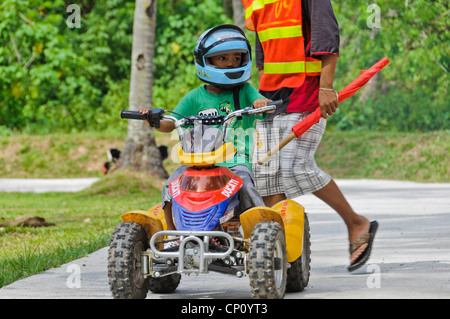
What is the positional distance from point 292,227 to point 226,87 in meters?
0.93

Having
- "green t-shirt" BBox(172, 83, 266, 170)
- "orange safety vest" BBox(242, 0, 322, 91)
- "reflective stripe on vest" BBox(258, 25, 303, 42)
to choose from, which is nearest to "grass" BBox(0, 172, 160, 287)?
"green t-shirt" BBox(172, 83, 266, 170)

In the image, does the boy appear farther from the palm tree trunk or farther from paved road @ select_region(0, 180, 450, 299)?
the palm tree trunk

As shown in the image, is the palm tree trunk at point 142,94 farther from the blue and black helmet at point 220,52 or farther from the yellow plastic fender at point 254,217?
the yellow plastic fender at point 254,217

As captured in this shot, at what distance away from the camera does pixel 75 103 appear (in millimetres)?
27562

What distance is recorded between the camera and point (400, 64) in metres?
22.1

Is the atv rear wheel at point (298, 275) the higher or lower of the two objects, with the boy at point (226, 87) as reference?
lower

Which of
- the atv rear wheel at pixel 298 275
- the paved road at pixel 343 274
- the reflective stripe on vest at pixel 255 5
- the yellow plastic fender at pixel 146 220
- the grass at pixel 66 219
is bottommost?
the grass at pixel 66 219

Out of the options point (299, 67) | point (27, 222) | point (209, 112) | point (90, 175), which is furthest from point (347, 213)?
point (90, 175)

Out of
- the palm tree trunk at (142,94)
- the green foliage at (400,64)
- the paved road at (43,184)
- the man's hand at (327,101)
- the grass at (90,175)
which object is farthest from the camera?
the green foliage at (400,64)

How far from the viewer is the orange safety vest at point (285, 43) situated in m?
6.19

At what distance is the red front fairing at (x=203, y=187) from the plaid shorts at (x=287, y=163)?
0.89m

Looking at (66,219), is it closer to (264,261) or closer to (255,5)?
(255,5)

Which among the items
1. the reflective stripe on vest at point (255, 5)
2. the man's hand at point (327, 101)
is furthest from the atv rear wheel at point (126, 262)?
the reflective stripe on vest at point (255, 5)

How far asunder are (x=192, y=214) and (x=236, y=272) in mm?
396
